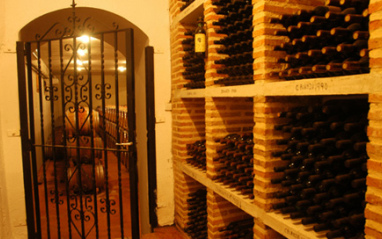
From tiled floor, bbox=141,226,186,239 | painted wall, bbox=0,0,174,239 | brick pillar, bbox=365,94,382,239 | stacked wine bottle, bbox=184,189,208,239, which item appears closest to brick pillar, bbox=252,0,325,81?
brick pillar, bbox=365,94,382,239

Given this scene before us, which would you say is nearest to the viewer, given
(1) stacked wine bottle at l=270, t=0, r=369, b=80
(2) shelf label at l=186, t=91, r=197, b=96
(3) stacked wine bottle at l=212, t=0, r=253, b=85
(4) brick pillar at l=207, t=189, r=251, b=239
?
(1) stacked wine bottle at l=270, t=0, r=369, b=80

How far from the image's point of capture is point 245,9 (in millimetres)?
2240

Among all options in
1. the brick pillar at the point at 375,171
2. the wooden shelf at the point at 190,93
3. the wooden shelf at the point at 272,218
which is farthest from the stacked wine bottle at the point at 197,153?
the brick pillar at the point at 375,171

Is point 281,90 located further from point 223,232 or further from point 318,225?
point 223,232

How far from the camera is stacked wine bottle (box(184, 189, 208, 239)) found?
3451 mm

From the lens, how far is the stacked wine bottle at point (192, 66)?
3122 millimetres

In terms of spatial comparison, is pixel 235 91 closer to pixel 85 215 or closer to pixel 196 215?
pixel 196 215

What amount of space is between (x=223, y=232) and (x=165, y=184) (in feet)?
3.76

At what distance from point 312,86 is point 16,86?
305 centimetres

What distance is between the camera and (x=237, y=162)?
8.44ft

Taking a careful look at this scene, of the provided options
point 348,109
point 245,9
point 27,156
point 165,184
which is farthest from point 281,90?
point 27,156

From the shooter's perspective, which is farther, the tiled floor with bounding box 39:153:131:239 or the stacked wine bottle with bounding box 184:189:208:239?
the stacked wine bottle with bounding box 184:189:208:239

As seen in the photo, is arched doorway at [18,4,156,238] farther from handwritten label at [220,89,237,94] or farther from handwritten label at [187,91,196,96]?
handwritten label at [220,89,237,94]

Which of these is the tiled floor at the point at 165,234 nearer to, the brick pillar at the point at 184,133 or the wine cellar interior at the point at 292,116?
the brick pillar at the point at 184,133
